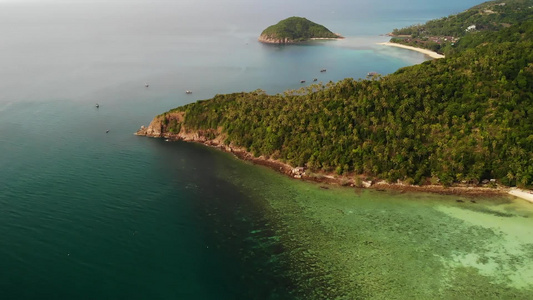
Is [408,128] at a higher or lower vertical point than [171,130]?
higher

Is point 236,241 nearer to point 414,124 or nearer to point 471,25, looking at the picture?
point 414,124

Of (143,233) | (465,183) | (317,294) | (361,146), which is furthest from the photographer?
(361,146)

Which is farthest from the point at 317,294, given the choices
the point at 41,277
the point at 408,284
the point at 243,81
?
the point at 243,81

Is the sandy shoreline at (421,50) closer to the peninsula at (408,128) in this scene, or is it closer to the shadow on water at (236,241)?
the peninsula at (408,128)

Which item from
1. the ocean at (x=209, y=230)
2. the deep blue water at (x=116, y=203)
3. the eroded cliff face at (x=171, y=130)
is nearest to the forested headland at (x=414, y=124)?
the eroded cliff face at (x=171, y=130)

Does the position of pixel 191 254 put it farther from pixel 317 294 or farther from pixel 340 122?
pixel 340 122

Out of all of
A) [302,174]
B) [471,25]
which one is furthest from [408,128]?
[471,25]
